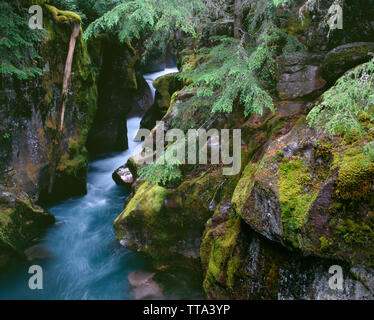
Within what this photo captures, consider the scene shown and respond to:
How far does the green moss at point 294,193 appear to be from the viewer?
12.3ft

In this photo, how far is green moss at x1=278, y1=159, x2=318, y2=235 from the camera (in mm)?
3744

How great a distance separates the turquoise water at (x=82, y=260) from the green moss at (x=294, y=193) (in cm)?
473

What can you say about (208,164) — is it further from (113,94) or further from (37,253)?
(113,94)

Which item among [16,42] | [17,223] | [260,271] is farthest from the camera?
[17,223]

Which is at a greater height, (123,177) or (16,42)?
(16,42)

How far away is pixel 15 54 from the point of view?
279 inches

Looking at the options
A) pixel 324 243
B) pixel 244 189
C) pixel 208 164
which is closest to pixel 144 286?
pixel 208 164

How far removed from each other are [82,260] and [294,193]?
684 cm

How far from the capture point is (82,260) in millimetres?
8117

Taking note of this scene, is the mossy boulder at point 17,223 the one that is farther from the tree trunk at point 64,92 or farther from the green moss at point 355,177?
the green moss at point 355,177

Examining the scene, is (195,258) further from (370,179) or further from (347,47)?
(347,47)

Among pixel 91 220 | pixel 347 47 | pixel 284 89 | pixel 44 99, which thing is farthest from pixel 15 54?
pixel 347 47
